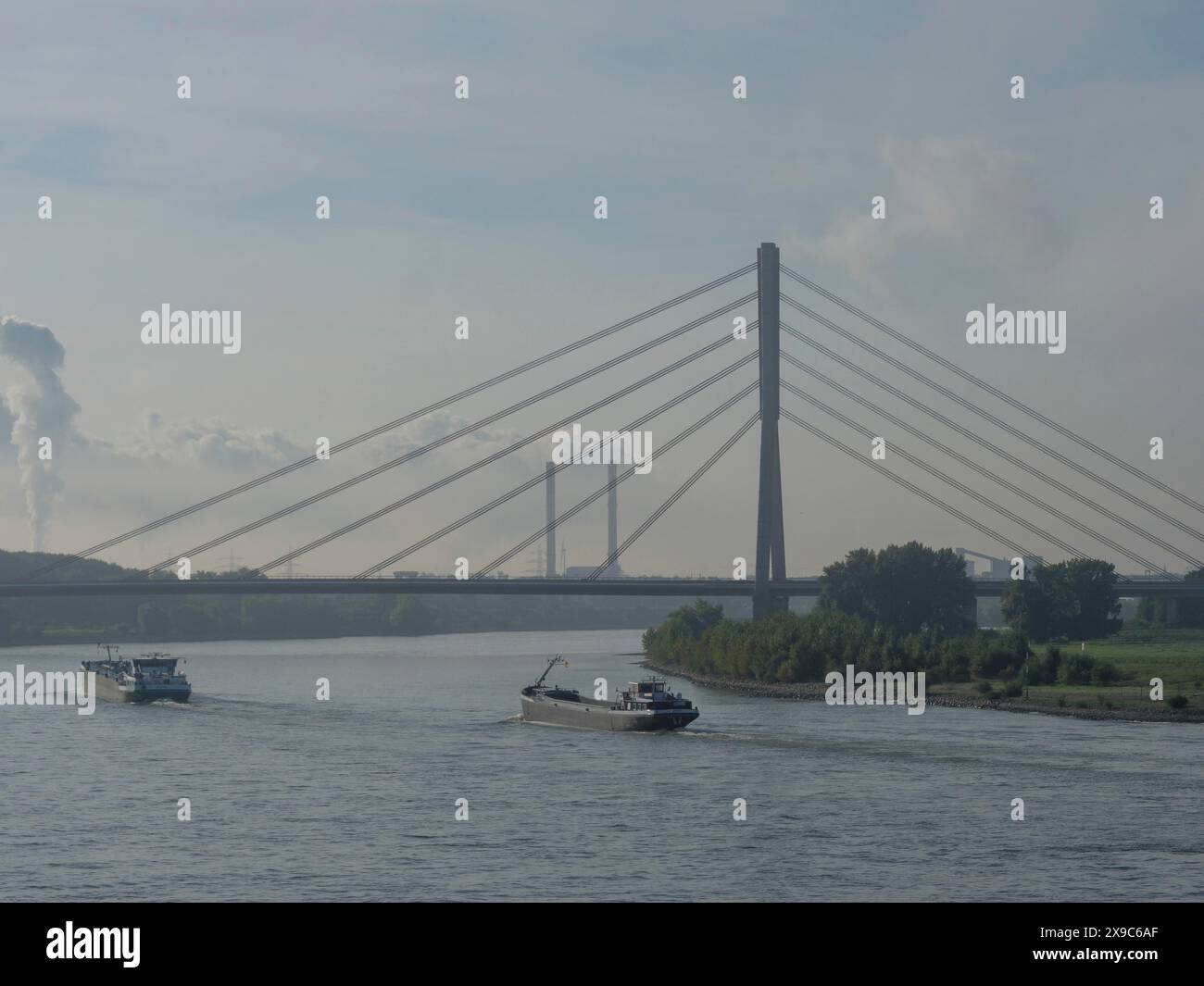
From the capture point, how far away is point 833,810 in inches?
1510

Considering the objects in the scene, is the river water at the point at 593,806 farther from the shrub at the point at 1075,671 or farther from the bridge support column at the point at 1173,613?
the bridge support column at the point at 1173,613

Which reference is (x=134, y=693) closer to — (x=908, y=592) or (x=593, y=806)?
(x=593, y=806)

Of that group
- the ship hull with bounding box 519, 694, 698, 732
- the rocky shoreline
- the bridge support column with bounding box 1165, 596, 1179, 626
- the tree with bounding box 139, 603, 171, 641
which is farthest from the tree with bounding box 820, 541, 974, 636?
the tree with bounding box 139, 603, 171, 641

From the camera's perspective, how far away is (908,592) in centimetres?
10488

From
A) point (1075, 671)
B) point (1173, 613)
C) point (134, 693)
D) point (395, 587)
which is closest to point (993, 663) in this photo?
point (1075, 671)

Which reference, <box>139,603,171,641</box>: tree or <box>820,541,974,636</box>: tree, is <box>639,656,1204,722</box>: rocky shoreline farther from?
<box>139,603,171,641</box>: tree

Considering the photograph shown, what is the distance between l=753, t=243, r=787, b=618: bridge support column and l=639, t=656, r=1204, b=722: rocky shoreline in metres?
6.52

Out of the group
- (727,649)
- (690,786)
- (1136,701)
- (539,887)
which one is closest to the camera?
(539,887)

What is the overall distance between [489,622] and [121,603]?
55.4 m

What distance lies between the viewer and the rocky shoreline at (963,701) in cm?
6097

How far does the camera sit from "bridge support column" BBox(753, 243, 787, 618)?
282 ft

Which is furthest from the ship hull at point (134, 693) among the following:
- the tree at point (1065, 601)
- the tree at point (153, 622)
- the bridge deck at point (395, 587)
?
the tree at point (153, 622)
